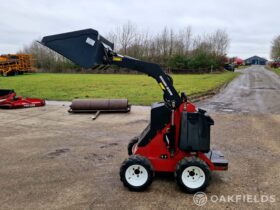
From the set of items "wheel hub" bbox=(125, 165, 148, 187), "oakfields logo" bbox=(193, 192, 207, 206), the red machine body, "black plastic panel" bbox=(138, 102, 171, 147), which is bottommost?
"oakfields logo" bbox=(193, 192, 207, 206)

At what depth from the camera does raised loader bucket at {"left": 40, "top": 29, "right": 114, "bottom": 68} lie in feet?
14.1

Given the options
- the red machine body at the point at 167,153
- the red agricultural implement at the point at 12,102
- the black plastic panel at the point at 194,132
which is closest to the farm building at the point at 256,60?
the red agricultural implement at the point at 12,102

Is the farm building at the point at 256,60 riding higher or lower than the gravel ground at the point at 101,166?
higher

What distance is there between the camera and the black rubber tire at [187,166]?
423 centimetres

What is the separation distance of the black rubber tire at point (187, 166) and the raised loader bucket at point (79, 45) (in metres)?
1.88

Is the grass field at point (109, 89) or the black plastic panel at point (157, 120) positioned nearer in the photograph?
the black plastic panel at point (157, 120)

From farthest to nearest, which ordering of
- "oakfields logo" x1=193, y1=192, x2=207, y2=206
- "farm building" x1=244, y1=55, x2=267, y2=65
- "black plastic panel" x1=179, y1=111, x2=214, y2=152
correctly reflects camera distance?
"farm building" x1=244, y1=55, x2=267, y2=65 → "black plastic panel" x1=179, y1=111, x2=214, y2=152 → "oakfields logo" x1=193, y1=192, x2=207, y2=206

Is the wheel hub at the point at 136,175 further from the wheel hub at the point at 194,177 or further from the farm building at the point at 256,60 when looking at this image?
the farm building at the point at 256,60

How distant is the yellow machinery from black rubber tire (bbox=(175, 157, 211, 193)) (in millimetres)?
40256

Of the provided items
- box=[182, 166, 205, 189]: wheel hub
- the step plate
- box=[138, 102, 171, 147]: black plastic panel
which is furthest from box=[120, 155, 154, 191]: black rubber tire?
the step plate

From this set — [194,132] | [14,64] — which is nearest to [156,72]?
[194,132]

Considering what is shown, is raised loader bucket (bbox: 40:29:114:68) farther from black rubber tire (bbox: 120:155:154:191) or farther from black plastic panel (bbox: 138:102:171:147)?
black rubber tire (bbox: 120:155:154:191)

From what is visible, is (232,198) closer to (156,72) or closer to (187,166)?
(187,166)

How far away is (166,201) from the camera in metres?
4.02
